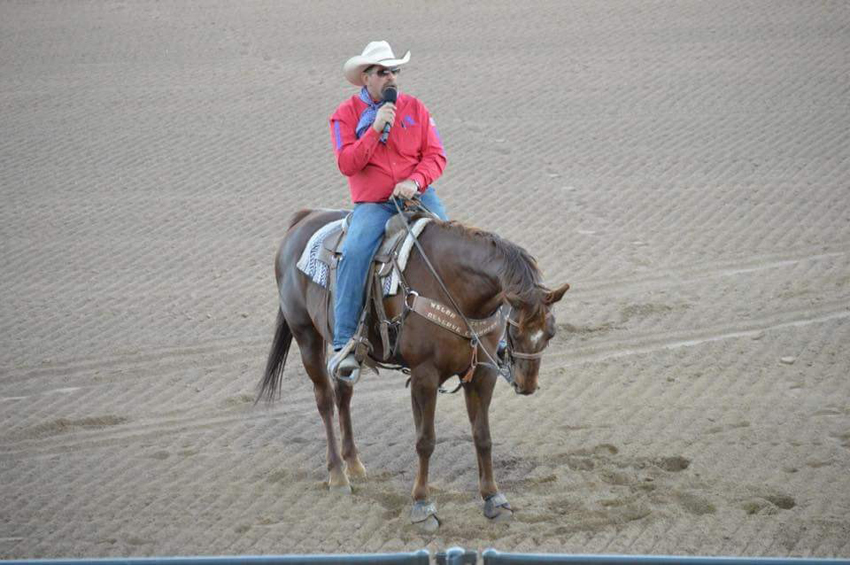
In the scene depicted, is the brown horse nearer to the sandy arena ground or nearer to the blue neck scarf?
the sandy arena ground

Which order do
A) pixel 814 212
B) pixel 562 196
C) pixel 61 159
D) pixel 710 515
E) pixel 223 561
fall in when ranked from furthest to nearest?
1. pixel 61 159
2. pixel 562 196
3. pixel 814 212
4. pixel 710 515
5. pixel 223 561

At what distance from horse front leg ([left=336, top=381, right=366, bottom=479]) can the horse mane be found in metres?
1.86

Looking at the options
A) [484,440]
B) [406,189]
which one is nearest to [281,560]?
[484,440]

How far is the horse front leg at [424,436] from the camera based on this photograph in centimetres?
645

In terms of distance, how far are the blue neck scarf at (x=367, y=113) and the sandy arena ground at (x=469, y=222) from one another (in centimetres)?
252

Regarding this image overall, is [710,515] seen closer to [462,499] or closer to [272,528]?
[462,499]

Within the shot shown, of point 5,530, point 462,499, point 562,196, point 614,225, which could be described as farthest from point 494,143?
point 5,530

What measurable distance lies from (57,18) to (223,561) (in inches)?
669

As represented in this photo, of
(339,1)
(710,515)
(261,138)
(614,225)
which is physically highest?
(339,1)

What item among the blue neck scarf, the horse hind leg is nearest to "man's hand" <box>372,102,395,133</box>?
the blue neck scarf

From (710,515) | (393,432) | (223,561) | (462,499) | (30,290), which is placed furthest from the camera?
(30,290)

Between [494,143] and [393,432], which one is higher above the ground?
[494,143]

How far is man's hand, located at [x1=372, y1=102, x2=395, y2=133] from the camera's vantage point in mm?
6449

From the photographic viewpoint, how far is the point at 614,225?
1163 centimetres
